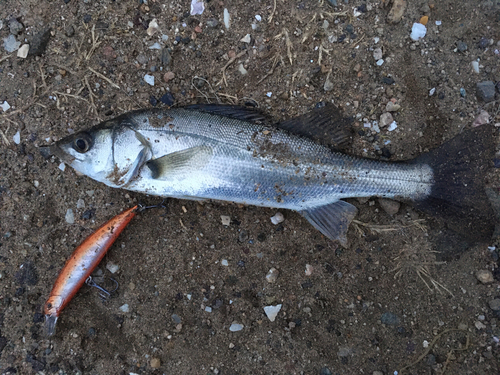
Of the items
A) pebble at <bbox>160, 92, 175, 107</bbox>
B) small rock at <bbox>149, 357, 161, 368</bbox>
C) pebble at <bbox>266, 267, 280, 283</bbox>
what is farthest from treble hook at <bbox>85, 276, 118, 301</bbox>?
pebble at <bbox>160, 92, 175, 107</bbox>

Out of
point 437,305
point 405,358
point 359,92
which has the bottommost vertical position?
point 405,358

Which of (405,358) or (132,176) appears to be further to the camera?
(405,358)

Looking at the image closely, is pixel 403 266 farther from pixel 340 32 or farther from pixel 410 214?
pixel 340 32

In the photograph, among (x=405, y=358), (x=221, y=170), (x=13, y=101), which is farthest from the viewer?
(x=13, y=101)

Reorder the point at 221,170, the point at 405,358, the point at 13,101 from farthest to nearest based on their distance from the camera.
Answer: the point at 13,101, the point at 405,358, the point at 221,170

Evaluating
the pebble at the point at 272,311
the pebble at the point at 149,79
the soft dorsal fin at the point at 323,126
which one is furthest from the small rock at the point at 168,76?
the pebble at the point at 272,311

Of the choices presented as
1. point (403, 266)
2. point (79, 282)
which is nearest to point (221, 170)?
point (79, 282)

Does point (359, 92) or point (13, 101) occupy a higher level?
point (359, 92)

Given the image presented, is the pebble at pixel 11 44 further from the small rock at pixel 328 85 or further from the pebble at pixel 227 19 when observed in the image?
the small rock at pixel 328 85
